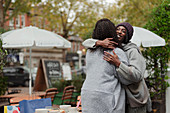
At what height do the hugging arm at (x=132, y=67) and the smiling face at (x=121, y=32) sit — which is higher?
the smiling face at (x=121, y=32)

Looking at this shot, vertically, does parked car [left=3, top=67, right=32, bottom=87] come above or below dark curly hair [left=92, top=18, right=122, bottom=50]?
below

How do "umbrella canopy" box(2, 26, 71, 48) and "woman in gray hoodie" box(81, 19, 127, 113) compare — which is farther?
"umbrella canopy" box(2, 26, 71, 48)

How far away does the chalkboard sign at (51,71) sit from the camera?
13242mm

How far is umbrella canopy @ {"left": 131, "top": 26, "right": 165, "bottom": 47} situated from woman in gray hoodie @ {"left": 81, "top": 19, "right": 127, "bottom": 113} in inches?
159

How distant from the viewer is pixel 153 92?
6.54 m

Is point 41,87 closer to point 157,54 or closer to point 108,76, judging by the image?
point 157,54

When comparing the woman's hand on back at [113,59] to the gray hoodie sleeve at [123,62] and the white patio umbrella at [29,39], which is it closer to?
the gray hoodie sleeve at [123,62]

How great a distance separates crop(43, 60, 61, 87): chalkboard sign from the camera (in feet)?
43.4

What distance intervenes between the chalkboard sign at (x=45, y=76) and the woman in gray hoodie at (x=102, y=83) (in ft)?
33.9

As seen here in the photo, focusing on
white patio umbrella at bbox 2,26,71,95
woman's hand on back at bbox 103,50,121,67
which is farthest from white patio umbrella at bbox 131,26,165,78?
woman's hand on back at bbox 103,50,121,67

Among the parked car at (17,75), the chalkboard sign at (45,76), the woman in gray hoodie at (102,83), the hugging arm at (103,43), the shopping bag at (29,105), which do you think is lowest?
the parked car at (17,75)

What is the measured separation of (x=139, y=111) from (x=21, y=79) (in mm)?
19021

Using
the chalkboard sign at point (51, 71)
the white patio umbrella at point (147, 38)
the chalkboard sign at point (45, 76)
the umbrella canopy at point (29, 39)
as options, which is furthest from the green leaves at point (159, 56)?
the chalkboard sign at point (51, 71)

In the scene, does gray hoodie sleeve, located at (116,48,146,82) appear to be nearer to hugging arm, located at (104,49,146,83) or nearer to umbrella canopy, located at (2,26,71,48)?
hugging arm, located at (104,49,146,83)
